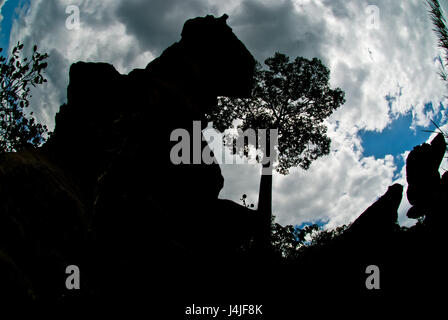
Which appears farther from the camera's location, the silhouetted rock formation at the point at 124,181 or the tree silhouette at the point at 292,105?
the tree silhouette at the point at 292,105

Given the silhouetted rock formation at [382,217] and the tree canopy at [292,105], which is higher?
the tree canopy at [292,105]

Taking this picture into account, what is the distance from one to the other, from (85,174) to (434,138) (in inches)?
474

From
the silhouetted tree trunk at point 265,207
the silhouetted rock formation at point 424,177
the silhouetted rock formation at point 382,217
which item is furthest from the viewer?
the silhouetted tree trunk at point 265,207

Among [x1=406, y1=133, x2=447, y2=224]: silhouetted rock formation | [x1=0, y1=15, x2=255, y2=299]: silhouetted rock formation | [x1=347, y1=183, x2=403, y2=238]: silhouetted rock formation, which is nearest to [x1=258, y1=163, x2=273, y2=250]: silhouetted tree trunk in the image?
[x1=0, y1=15, x2=255, y2=299]: silhouetted rock formation

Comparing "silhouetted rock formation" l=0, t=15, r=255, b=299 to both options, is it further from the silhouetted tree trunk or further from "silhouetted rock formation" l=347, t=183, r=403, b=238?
"silhouetted rock formation" l=347, t=183, r=403, b=238

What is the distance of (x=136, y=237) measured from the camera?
8.47 meters

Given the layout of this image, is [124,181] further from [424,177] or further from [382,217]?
[424,177]

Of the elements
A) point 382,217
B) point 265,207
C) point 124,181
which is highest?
point 265,207

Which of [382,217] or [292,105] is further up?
[292,105]

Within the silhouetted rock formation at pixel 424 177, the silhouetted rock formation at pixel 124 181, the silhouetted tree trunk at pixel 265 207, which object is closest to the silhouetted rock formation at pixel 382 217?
the silhouetted rock formation at pixel 424 177

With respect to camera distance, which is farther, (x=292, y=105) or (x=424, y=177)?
(x=292, y=105)

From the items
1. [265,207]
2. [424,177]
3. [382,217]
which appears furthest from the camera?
[265,207]

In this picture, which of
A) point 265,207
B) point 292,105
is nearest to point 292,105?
point 292,105

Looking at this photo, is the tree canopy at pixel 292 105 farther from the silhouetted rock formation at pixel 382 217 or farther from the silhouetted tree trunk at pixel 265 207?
the silhouetted rock formation at pixel 382 217
